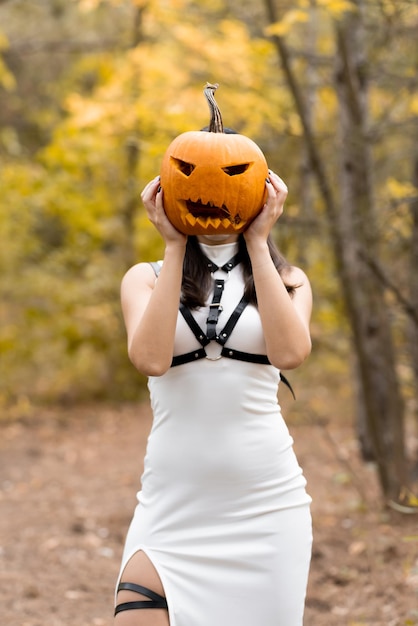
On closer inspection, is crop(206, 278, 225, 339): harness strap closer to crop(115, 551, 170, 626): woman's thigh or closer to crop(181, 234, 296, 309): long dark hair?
crop(181, 234, 296, 309): long dark hair

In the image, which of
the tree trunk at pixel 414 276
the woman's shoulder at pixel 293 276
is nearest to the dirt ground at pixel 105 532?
the tree trunk at pixel 414 276

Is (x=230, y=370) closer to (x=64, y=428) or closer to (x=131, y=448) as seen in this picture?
(x=131, y=448)

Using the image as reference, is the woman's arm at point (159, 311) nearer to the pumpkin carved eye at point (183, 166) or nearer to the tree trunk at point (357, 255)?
the pumpkin carved eye at point (183, 166)

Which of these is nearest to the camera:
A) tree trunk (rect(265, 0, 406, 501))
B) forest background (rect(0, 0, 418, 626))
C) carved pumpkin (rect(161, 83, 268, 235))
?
carved pumpkin (rect(161, 83, 268, 235))

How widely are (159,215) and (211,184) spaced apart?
0.19 m

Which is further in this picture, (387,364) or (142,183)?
(142,183)

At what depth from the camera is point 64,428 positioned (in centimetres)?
1143

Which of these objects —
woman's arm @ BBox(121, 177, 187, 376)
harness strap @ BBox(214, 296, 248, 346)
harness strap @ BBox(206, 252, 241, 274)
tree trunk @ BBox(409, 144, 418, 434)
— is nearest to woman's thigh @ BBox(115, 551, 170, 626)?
woman's arm @ BBox(121, 177, 187, 376)

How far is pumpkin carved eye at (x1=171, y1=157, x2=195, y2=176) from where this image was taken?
2547 millimetres

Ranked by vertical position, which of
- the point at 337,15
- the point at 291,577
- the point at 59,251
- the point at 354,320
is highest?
the point at 337,15

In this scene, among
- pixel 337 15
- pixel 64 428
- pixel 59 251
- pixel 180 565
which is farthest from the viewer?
pixel 59 251

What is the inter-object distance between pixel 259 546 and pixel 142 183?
8.68 metres

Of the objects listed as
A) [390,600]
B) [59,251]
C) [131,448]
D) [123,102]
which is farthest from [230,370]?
[59,251]

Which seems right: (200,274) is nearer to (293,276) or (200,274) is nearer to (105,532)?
(293,276)
